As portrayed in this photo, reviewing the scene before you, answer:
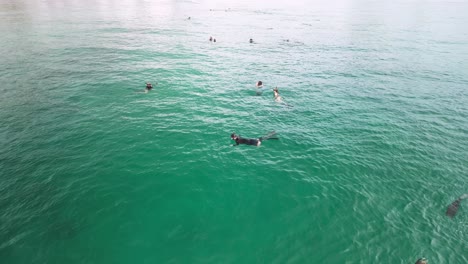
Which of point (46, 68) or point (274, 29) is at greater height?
point (274, 29)

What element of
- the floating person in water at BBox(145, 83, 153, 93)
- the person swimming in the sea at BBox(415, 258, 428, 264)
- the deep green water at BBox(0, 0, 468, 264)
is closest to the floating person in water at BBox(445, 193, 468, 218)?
the deep green water at BBox(0, 0, 468, 264)

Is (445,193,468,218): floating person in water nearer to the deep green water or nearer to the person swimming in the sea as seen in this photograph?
the deep green water

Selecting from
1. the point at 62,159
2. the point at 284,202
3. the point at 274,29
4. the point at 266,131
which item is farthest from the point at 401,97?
the point at 274,29

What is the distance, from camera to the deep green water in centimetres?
1633

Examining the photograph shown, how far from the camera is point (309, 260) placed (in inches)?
607

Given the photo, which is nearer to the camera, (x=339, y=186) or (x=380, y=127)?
(x=339, y=186)

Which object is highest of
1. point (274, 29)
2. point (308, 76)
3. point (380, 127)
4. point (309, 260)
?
point (274, 29)

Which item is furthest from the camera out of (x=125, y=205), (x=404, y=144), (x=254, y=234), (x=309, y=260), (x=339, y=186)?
(x=404, y=144)

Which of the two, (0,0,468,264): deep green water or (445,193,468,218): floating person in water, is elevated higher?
(0,0,468,264): deep green water

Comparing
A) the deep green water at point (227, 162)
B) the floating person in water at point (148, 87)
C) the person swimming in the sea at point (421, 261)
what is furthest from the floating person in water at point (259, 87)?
the person swimming in the sea at point (421, 261)

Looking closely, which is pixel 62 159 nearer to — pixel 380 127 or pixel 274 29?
pixel 380 127

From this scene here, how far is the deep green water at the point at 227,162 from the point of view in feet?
53.6

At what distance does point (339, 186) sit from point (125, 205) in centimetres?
1600

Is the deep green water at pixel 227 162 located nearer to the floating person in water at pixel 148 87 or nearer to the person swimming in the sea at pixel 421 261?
the person swimming in the sea at pixel 421 261
